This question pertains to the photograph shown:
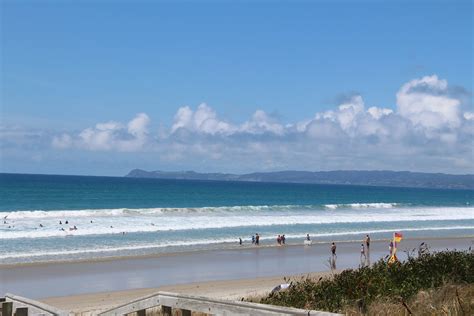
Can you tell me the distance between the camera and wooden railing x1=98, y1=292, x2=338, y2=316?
517 cm

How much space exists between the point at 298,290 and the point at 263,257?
22.8m

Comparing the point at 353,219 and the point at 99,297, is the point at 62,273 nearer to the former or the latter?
the point at 99,297

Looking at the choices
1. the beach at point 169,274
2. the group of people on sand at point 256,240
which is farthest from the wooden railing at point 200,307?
the group of people on sand at point 256,240

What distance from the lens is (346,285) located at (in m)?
9.65

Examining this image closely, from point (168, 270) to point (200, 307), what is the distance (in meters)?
21.3

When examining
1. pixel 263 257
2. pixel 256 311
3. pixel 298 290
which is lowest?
pixel 263 257

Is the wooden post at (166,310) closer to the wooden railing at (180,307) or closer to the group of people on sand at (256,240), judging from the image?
the wooden railing at (180,307)

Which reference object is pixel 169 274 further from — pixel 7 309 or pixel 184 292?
pixel 7 309

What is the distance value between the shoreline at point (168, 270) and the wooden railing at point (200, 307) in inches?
609

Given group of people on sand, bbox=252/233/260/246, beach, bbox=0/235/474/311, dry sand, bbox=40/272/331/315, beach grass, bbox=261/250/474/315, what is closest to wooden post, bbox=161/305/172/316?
beach grass, bbox=261/250/474/315

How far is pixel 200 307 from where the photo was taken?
235 inches

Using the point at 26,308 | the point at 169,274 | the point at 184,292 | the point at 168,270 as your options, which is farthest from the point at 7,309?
the point at 168,270

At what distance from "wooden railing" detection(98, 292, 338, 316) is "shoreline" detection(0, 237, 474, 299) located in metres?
15.5

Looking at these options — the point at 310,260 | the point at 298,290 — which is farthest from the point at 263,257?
the point at 298,290
